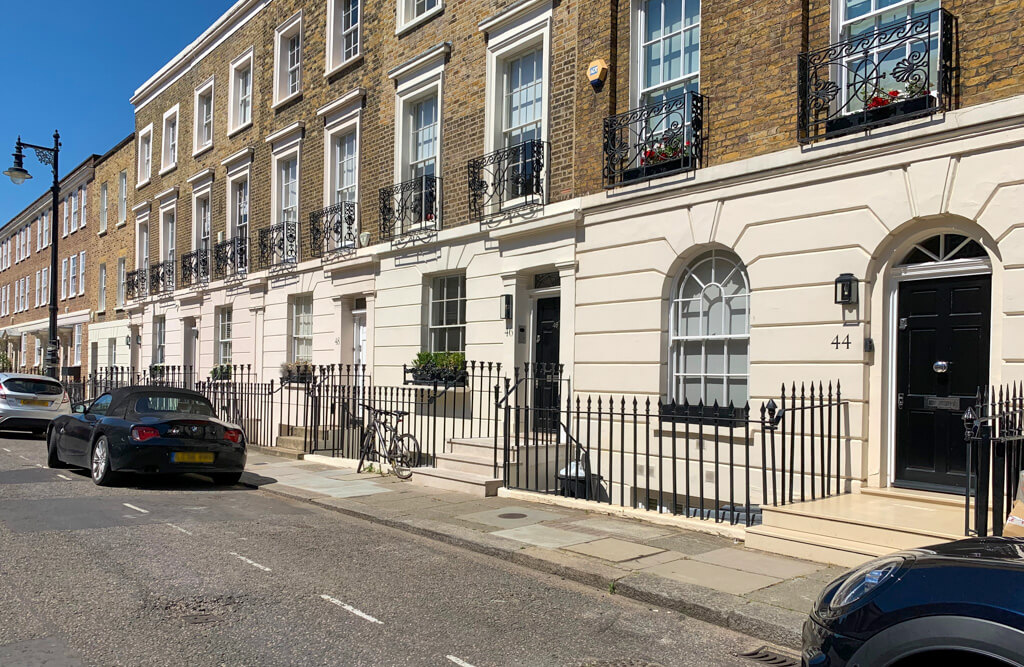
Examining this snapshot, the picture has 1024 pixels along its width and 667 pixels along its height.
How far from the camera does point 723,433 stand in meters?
10.2

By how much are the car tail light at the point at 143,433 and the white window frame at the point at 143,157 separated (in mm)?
19189

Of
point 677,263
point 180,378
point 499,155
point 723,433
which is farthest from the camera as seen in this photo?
point 180,378

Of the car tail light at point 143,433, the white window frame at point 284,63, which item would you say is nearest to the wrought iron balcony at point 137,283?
the white window frame at point 284,63

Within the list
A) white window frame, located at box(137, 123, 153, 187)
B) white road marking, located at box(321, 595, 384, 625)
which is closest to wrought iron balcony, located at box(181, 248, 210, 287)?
white window frame, located at box(137, 123, 153, 187)

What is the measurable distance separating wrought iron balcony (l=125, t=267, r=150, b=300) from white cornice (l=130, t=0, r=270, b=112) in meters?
5.94

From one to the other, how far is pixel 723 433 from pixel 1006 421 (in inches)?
156

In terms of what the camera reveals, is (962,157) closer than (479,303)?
Yes

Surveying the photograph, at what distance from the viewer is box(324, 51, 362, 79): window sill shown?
1723 centimetres

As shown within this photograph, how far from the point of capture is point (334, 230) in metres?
17.7

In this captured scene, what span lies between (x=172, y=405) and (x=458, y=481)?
4.37 meters

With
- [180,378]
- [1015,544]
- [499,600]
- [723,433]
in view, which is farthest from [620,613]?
[180,378]

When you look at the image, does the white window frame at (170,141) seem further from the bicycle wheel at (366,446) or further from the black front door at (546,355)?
the black front door at (546,355)

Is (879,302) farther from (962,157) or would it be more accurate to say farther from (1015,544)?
(1015,544)

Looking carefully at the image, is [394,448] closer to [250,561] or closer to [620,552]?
[250,561]
